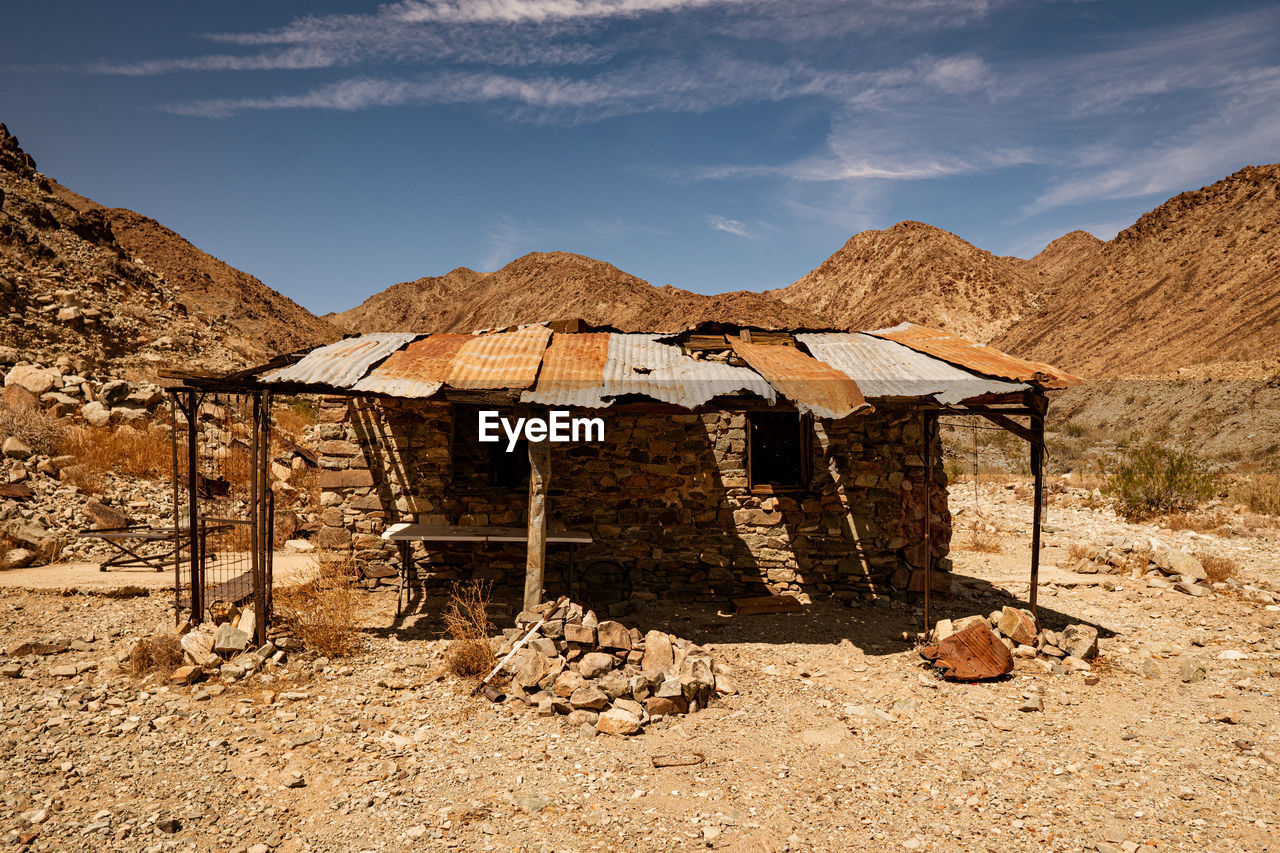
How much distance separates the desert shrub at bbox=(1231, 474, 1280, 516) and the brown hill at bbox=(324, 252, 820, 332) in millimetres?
24059

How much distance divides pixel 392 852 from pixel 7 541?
879cm

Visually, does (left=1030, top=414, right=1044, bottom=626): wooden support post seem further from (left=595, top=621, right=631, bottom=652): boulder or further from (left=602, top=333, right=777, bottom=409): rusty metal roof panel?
(left=595, top=621, right=631, bottom=652): boulder

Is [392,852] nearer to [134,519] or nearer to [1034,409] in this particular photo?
[1034,409]

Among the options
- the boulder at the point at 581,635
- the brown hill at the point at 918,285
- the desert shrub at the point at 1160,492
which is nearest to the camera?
the boulder at the point at 581,635

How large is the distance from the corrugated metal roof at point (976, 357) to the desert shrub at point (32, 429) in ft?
45.3

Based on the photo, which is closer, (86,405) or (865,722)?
(865,722)

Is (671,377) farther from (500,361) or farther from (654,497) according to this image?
(654,497)

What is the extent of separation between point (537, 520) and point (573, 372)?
157 centimetres

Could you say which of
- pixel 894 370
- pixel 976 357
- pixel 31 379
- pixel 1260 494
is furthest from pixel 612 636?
pixel 31 379

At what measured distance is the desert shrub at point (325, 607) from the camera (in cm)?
641

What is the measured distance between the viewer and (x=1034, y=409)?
685 centimetres

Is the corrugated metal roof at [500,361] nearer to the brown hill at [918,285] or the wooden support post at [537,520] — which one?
the wooden support post at [537,520]

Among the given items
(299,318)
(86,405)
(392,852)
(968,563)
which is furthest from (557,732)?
(299,318)

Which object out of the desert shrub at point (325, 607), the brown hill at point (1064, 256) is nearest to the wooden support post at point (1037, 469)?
the desert shrub at point (325, 607)
